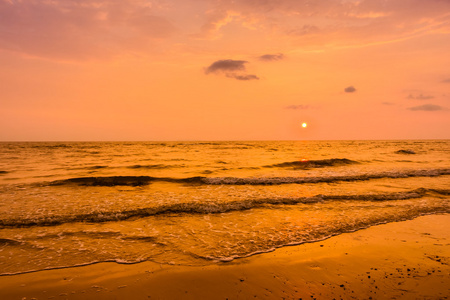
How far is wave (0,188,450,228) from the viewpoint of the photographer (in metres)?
8.00

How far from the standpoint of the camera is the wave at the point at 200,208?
8.00 m

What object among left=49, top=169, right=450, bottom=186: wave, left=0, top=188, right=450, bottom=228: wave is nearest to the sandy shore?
left=0, top=188, right=450, bottom=228: wave

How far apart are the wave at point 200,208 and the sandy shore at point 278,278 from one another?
334 cm

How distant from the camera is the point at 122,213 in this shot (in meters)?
8.83

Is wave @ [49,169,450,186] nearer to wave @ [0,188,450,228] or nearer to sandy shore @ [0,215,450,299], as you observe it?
wave @ [0,188,450,228]

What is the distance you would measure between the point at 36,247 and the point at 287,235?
636 cm

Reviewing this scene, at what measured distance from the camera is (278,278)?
482cm

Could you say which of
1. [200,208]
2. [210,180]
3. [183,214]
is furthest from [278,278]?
[210,180]

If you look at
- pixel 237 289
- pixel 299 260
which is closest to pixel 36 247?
pixel 237 289

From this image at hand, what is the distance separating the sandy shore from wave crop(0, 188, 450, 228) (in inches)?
131

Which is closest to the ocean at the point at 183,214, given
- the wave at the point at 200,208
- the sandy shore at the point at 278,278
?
the wave at the point at 200,208

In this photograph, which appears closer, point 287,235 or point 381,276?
point 381,276

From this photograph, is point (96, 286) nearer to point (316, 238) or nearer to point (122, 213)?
point (122, 213)

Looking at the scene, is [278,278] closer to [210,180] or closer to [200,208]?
[200,208]
